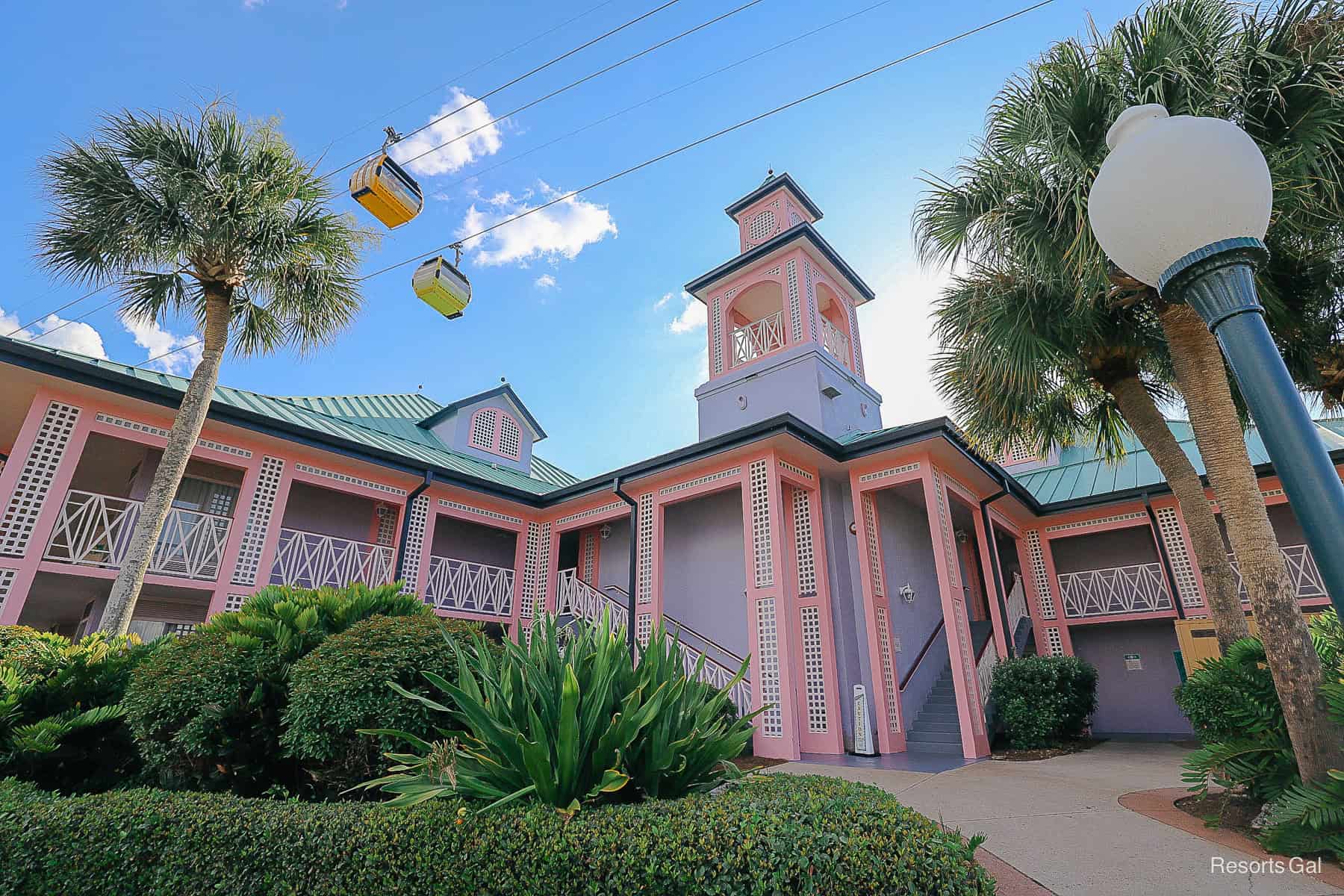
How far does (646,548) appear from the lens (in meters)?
11.6

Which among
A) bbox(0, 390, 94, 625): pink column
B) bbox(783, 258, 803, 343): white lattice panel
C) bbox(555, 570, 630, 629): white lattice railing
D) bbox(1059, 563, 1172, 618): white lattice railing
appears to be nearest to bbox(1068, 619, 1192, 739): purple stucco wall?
bbox(1059, 563, 1172, 618): white lattice railing

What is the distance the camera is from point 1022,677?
968 cm

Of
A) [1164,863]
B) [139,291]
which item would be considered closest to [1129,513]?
[1164,863]

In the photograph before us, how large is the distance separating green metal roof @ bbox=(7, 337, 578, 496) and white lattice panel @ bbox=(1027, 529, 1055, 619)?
11.4m

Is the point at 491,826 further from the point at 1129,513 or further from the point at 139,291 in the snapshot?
the point at 1129,513

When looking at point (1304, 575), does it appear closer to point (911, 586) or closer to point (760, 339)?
point (911, 586)

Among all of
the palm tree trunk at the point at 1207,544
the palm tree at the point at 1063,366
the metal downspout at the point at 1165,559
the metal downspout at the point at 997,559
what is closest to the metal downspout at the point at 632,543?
the palm tree at the point at 1063,366

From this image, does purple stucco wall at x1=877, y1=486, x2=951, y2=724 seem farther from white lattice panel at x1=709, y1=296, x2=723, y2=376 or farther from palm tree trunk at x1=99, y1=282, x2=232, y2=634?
palm tree trunk at x1=99, y1=282, x2=232, y2=634

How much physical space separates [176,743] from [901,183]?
28.5 feet

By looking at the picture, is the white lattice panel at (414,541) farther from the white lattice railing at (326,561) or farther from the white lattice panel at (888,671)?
the white lattice panel at (888,671)

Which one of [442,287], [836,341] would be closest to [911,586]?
[836,341]

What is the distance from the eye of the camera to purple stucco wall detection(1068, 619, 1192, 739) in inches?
499

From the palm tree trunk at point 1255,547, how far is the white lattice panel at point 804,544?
5.75 m

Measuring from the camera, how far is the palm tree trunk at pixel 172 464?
719 centimetres
